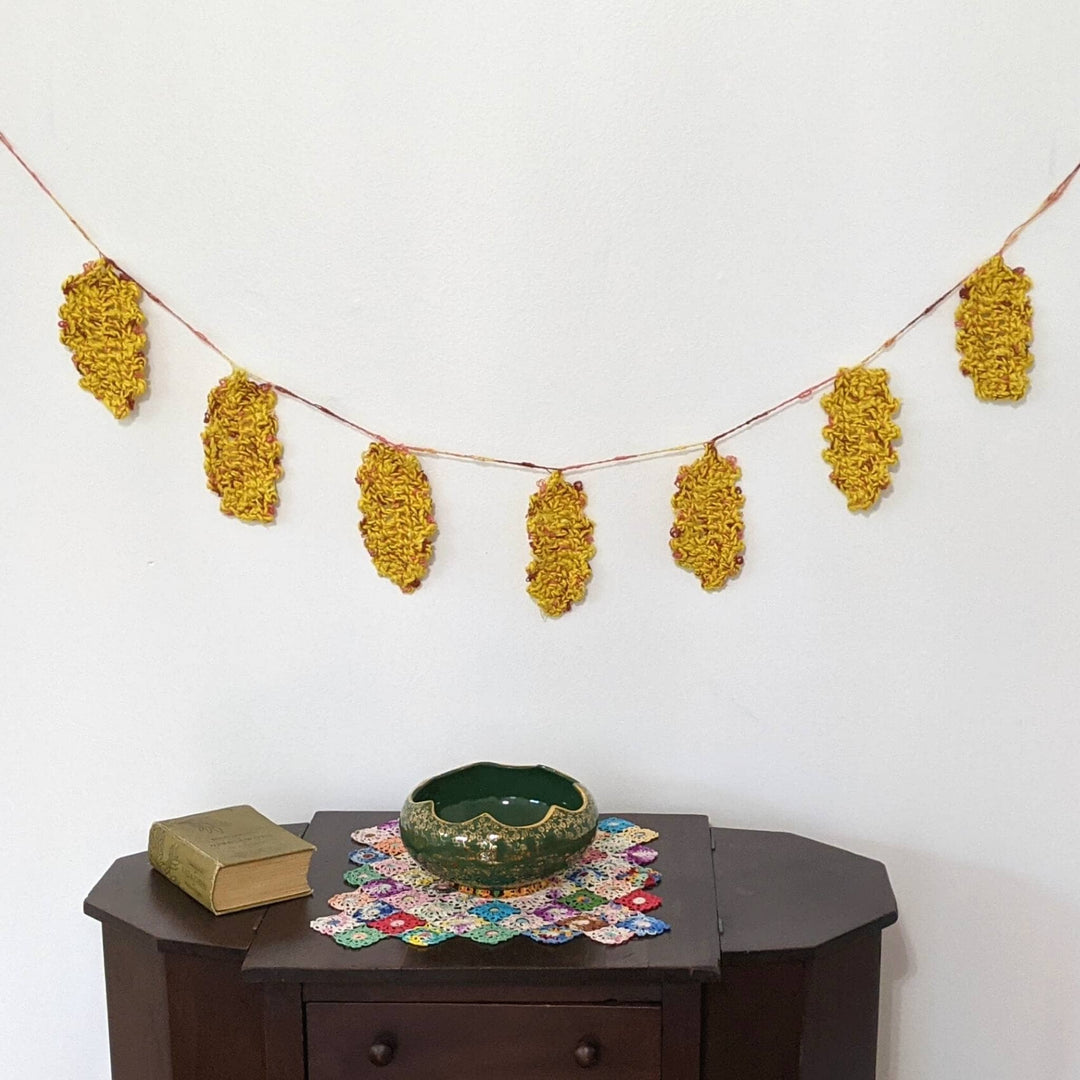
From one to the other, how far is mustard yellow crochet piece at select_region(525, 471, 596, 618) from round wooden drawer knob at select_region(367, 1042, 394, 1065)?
1.82ft

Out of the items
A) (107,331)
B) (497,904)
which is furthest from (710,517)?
(107,331)

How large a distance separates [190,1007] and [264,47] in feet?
3.53

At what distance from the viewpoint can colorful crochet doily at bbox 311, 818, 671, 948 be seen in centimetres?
118

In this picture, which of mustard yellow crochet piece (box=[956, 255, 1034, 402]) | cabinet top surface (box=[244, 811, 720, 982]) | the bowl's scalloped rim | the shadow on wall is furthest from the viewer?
the shadow on wall

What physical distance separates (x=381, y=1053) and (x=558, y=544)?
0.62 meters

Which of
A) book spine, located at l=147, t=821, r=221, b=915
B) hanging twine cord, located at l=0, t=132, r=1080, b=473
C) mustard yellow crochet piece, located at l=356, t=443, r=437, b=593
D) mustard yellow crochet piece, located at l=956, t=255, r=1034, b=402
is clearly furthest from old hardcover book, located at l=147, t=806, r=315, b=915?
mustard yellow crochet piece, located at l=956, t=255, r=1034, b=402

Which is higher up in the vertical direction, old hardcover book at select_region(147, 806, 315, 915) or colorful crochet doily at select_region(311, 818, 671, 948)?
old hardcover book at select_region(147, 806, 315, 915)

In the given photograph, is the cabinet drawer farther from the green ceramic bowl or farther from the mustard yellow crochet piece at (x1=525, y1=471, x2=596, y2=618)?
the mustard yellow crochet piece at (x1=525, y1=471, x2=596, y2=618)

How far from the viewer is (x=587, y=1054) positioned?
3.75ft

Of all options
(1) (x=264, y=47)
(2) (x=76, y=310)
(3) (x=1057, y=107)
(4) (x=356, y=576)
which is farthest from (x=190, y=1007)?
(3) (x=1057, y=107)

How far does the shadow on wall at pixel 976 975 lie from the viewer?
1.53 meters

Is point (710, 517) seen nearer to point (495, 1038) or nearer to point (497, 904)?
point (497, 904)

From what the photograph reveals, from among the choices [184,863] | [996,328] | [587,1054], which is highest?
[996,328]

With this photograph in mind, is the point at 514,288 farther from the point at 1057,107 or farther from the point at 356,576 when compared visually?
the point at 1057,107
